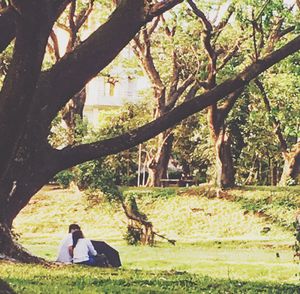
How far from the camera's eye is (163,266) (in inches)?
640

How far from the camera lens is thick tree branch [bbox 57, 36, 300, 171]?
1098 centimetres

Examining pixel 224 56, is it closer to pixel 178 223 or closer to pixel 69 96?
pixel 178 223

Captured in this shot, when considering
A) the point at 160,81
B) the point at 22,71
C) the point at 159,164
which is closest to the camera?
the point at 22,71

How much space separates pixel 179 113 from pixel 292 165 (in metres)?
19.9

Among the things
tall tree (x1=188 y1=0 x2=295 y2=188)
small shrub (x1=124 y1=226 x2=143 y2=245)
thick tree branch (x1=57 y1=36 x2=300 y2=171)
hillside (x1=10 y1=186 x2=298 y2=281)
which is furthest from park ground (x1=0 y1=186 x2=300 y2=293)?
thick tree branch (x1=57 y1=36 x2=300 y2=171)


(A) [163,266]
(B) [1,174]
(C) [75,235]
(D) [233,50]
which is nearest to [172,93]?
(D) [233,50]

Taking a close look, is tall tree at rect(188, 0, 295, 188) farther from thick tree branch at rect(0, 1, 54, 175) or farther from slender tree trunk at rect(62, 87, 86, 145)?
thick tree branch at rect(0, 1, 54, 175)

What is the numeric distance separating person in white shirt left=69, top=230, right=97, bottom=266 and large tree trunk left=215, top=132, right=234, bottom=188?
14.7m

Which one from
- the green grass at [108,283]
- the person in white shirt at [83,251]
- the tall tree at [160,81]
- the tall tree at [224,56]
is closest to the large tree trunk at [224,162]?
the tall tree at [224,56]

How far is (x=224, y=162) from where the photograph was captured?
93.8ft

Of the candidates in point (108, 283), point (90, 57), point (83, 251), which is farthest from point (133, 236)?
point (108, 283)

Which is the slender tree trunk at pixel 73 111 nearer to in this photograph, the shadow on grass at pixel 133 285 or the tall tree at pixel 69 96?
the tall tree at pixel 69 96

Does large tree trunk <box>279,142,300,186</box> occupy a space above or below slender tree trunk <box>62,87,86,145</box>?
below

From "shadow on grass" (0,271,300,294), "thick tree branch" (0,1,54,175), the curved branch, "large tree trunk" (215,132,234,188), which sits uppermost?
the curved branch
